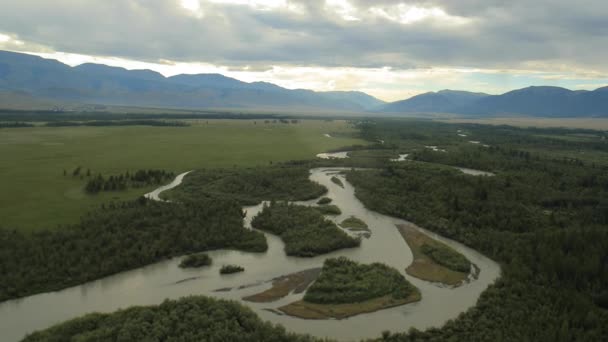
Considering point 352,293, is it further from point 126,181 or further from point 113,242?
point 126,181

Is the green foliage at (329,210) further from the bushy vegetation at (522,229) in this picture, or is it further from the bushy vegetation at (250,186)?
the bushy vegetation at (250,186)

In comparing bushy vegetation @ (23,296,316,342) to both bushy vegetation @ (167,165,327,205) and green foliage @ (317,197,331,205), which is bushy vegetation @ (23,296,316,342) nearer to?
bushy vegetation @ (167,165,327,205)

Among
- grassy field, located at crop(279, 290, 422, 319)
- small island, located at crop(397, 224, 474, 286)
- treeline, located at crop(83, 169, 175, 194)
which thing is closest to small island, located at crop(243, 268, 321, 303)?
grassy field, located at crop(279, 290, 422, 319)

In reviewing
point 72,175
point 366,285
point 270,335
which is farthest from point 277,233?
point 72,175

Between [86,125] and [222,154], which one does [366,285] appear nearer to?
[222,154]

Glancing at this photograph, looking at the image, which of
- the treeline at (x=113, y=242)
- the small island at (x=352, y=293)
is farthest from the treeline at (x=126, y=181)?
the small island at (x=352, y=293)

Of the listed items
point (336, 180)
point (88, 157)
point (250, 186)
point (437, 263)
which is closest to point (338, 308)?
point (437, 263)
